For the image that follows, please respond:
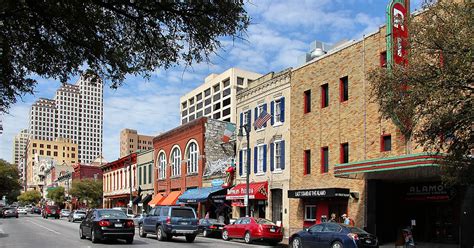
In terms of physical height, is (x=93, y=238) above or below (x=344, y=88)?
below

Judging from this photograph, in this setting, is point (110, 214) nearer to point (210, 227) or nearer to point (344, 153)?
point (210, 227)

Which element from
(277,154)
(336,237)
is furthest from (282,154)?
(336,237)

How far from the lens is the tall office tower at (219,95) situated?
13162 centimetres

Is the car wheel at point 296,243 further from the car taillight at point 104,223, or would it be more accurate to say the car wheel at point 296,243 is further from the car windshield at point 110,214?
the car taillight at point 104,223

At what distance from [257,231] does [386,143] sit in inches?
302

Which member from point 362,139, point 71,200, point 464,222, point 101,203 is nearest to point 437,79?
point 464,222

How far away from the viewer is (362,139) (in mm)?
27438

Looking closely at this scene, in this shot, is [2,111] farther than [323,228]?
No

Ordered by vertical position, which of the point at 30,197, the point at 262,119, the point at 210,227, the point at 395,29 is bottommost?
the point at 30,197

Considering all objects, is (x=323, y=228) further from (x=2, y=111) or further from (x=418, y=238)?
(x=2, y=111)

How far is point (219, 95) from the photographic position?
456 feet

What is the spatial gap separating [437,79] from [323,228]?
9493 mm

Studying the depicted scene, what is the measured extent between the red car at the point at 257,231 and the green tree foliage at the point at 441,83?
497 inches

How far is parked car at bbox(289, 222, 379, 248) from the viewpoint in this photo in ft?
62.5
